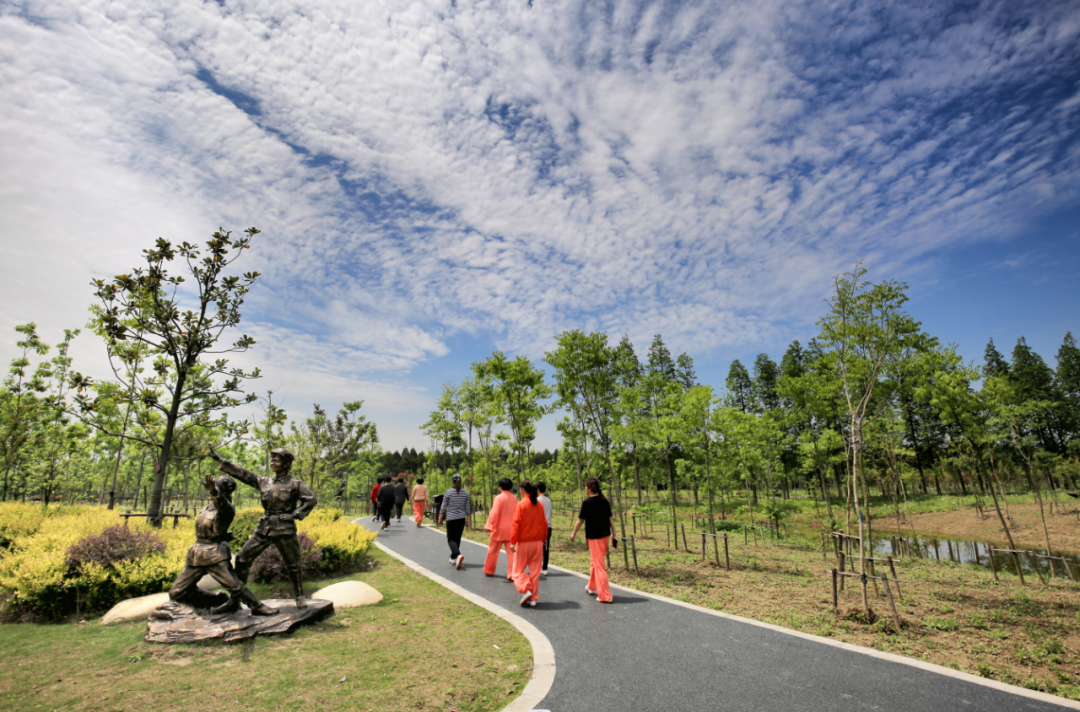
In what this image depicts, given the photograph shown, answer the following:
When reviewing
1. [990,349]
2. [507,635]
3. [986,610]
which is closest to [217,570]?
[507,635]

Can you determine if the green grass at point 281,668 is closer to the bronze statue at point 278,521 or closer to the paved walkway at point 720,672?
the paved walkway at point 720,672

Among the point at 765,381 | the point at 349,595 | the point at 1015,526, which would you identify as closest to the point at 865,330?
the point at 349,595

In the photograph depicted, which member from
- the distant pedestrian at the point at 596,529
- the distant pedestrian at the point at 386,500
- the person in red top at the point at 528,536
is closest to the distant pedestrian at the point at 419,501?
the distant pedestrian at the point at 386,500

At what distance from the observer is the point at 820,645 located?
5.03m

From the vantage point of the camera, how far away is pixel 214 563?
5.29m

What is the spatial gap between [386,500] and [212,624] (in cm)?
1122

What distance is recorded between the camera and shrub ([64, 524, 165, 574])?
583 cm

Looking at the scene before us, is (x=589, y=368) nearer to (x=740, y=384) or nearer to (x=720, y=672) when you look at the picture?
(x=720, y=672)

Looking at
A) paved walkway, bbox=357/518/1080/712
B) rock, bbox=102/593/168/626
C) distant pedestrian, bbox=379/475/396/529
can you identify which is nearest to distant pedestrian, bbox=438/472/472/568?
paved walkway, bbox=357/518/1080/712

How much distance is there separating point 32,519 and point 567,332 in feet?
37.4

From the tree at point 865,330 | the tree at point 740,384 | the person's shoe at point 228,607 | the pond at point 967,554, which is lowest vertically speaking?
the pond at point 967,554

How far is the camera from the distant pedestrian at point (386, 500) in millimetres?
15711

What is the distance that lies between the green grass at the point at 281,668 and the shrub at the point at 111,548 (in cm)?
71

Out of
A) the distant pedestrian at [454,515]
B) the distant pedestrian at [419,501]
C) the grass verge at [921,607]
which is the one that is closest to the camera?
the grass verge at [921,607]
